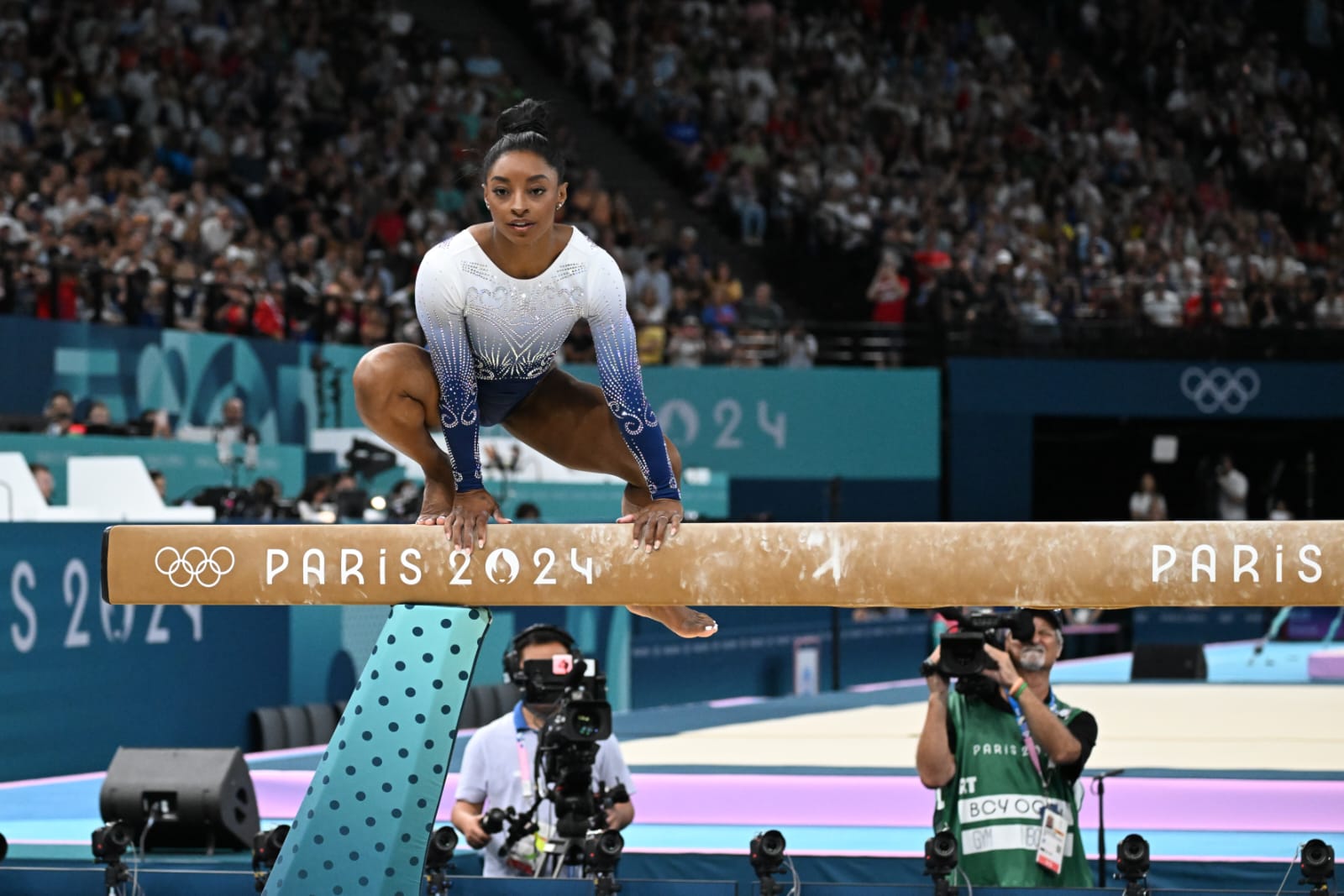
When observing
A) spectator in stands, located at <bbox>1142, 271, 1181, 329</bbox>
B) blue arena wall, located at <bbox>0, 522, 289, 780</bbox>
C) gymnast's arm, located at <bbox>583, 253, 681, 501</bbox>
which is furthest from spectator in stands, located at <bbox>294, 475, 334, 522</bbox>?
spectator in stands, located at <bbox>1142, 271, 1181, 329</bbox>

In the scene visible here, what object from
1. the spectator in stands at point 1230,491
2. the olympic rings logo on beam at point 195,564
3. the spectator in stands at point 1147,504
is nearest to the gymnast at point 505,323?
the olympic rings logo on beam at point 195,564

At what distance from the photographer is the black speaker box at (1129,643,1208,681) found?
14336 millimetres

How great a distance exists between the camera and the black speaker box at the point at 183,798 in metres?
5.80

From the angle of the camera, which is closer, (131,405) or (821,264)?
(131,405)

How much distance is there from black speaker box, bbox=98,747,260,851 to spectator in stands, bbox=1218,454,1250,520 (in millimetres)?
14458

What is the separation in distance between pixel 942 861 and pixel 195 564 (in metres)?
1.86

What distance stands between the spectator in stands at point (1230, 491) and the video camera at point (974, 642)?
14353 millimetres

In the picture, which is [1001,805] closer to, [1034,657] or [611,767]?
[1034,657]

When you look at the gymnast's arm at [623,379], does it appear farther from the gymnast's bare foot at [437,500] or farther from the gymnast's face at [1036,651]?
the gymnast's face at [1036,651]

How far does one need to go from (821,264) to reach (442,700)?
14900mm

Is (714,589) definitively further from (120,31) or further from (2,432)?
(120,31)

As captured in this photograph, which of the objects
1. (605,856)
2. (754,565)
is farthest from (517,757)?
(754,565)

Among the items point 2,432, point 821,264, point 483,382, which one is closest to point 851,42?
point 821,264

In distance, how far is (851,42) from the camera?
66.9 ft
